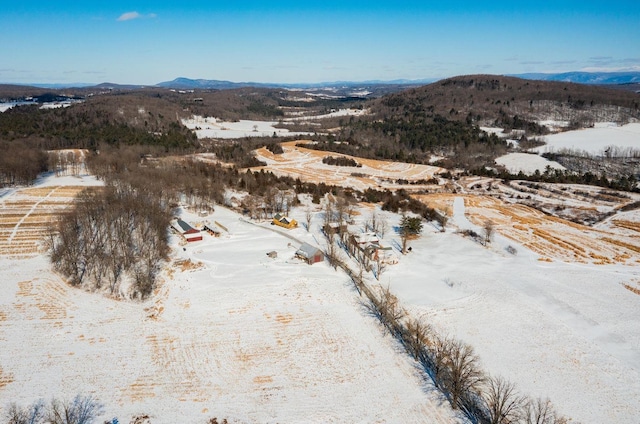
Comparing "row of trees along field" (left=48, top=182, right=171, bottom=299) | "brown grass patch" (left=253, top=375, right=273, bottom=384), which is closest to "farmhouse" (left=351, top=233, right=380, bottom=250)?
"brown grass patch" (left=253, top=375, right=273, bottom=384)

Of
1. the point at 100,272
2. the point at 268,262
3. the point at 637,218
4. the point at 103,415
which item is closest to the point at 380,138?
the point at 637,218

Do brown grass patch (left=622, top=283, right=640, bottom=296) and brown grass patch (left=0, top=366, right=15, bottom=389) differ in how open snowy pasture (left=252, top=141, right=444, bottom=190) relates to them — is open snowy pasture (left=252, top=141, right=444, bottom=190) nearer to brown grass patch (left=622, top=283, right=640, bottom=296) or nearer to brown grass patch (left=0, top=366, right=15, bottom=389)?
brown grass patch (left=622, top=283, right=640, bottom=296)

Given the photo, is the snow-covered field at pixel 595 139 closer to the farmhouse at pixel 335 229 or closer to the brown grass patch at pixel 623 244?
the brown grass patch at pixel 623 244

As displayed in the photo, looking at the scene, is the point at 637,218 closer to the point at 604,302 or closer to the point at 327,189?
the point at 604,302

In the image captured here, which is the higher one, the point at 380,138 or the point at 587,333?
the point at 380,138

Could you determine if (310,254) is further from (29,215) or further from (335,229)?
(29,215)

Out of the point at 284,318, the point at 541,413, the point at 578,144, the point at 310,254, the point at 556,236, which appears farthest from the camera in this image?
the point at 578,144

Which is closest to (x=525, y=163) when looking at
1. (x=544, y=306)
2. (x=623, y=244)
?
(x=623, y=244)
